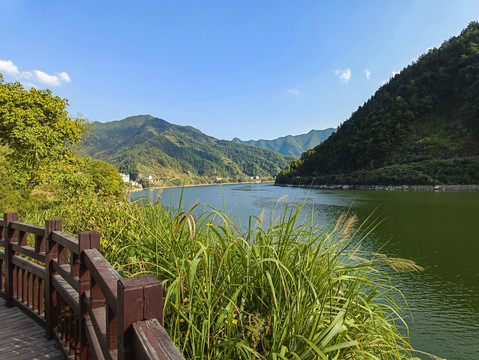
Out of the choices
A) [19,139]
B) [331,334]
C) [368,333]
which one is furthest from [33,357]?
[19,139]

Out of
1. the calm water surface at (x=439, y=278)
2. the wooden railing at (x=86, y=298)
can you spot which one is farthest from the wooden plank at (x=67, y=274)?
the calm water surface at (x=439, y=278)

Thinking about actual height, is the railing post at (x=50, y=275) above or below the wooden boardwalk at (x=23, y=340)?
above

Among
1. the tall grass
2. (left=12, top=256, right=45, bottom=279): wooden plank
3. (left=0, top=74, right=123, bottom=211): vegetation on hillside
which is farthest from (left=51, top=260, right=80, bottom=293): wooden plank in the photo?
(left=0, top=74, right=123, bottom=211): vegetation on hillside

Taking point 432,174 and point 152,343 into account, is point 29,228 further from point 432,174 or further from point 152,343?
point 432,174

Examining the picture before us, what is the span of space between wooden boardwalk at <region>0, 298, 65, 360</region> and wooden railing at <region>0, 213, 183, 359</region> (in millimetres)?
91

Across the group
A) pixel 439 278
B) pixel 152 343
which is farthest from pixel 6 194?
pixel 439 278

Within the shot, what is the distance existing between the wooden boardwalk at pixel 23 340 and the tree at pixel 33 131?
864 cm

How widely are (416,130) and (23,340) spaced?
93.2m

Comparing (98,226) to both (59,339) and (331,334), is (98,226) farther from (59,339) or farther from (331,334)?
(331,334)

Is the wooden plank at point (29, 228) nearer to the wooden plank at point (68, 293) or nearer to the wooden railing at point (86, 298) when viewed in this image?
the wooden railing at point (86, 298)

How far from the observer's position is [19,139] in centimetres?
1179

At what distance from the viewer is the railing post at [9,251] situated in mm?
3541

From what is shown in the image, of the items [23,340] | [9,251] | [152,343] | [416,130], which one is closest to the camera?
[152,343]

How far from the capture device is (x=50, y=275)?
104 inches
